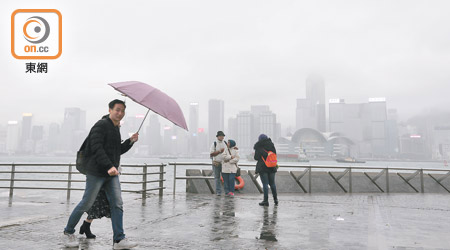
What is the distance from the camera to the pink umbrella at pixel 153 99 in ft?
15.0

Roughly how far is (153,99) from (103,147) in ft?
3.30

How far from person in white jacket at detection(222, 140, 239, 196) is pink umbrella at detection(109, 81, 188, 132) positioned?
16.7 feet

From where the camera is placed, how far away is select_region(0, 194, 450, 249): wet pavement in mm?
4551

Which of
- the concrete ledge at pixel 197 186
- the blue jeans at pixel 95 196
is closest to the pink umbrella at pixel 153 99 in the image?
the blue jeans at pixel 95 196

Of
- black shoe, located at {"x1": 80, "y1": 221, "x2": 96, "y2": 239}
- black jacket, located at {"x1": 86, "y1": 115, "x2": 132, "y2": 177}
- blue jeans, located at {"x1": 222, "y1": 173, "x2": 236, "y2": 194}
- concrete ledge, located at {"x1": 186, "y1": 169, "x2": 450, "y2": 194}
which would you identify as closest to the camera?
black jacket, located at {"x1": 86, "y1": 115, "x2": 132, "y2": 177}

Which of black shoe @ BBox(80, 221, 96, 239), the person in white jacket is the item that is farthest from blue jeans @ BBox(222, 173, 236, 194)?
black shoe @ BBox(80, 221, 96, 239)

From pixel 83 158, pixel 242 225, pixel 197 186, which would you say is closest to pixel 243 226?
pixel 242 225

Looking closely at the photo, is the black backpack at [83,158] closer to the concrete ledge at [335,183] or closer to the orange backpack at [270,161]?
the orange backpack at [270,161]

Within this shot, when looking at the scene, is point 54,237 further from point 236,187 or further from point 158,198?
point 236,187

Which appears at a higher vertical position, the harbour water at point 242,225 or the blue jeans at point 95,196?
the blue jeans at point 95,196

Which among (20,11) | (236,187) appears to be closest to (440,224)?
(236,187)

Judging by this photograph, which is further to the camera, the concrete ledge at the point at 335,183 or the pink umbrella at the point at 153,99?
the concrete ledge at the point at 335,183

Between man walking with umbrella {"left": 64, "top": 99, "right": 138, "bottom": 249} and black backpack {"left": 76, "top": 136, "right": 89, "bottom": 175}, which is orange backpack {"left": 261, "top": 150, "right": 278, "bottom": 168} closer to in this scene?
man walking with umbrella {"left": 64, "top": 99, "right": 138, "bottom": 249}

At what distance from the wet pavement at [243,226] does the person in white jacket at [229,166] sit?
158cm
